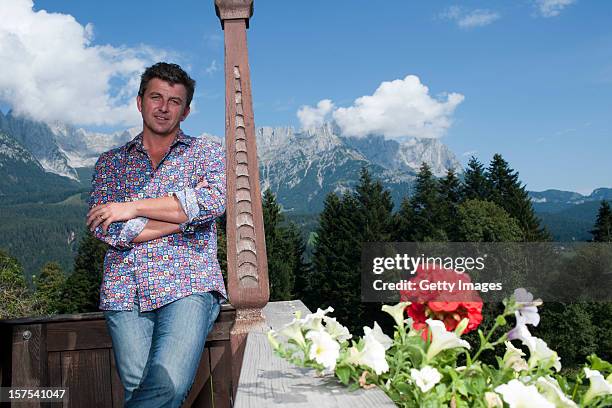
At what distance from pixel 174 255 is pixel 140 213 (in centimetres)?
19

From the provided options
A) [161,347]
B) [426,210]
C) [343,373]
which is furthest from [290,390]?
[426,210]

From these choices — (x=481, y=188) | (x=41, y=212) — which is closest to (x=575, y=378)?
(x=481, y=188)

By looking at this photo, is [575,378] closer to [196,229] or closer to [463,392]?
[463,392]

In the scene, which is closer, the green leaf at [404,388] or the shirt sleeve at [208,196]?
the green leaf at [404,388]

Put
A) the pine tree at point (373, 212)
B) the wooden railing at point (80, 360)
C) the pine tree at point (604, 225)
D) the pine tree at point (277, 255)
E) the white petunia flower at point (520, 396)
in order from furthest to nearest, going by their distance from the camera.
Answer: the pine tree at point (604, 225) → the pine tree at point (373, 212) → the pine tree at point (277, 255) → the wooden railing at point (80, 360) → the white petunia flower at point (520, 396)

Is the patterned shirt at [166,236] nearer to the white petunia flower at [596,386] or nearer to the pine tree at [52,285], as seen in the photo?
the white petunia flower at [596,386]

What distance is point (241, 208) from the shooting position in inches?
86.7

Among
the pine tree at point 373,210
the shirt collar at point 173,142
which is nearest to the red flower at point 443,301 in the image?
the shirt collar at point 173,142

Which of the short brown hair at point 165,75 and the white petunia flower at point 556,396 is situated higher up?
the short brown hair at point 165,75

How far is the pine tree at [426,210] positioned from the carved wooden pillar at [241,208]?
120 feet

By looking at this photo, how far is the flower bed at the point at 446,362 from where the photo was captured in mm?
940

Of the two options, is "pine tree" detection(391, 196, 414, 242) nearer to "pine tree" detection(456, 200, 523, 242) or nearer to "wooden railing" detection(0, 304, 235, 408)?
"pine tree" detection(456, 200, 523, 242)

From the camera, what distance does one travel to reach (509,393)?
810mm

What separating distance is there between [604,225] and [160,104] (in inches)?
1650
